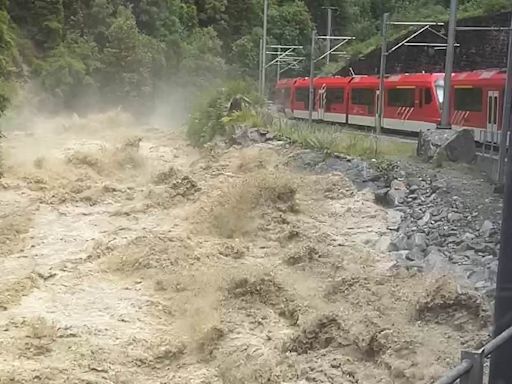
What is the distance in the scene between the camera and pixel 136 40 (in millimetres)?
47531

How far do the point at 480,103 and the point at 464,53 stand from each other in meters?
18.8

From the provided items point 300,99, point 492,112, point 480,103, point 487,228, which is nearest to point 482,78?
point 480,103

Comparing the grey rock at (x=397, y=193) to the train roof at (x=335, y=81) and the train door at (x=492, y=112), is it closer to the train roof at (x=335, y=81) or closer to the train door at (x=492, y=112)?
the train door at (x=492, y=112)

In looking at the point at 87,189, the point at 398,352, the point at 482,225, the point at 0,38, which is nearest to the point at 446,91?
the point at 482,225

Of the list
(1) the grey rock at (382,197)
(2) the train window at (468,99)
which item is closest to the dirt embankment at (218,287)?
(1) the grey rock at (382,197)

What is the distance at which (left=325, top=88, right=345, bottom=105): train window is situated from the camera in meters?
34.9

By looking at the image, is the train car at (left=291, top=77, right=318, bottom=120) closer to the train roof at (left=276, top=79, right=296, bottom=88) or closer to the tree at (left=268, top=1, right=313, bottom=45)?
the train roof at (left=276, top=79, right=296, bottom=88)

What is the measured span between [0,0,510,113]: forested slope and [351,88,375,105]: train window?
11137 millimetres

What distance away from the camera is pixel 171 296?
13836mm

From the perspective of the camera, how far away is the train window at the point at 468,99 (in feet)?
78.2

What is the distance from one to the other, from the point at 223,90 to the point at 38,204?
1396 cm

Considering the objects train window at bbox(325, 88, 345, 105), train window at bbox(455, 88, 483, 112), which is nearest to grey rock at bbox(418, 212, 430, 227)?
train window at bbox(455, 88, 483, 112)

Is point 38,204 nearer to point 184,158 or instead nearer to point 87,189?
point 87,189

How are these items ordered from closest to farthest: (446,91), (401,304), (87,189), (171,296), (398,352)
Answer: (398,352) → (401,304) → (171,296) → (446,91) → (87,189)
